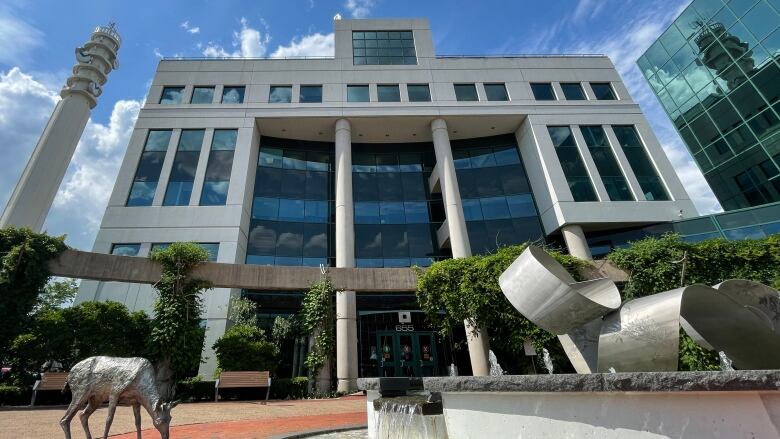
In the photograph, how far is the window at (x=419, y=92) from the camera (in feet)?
101

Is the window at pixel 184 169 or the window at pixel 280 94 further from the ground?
the window at pixel 280 94

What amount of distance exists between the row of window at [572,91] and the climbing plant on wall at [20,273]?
33544 millimetres

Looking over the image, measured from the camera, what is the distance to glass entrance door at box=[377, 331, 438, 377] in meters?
22.0

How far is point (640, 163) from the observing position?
2777 centimetres

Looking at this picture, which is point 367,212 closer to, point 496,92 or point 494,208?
Answer: point 494,208

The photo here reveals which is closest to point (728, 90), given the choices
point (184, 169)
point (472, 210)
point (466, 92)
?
point (466, 92)

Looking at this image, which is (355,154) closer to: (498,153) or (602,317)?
(498,153)

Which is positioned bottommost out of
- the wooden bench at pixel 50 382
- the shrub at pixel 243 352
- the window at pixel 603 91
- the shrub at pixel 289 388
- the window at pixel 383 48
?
the shrub at pixel 289 388

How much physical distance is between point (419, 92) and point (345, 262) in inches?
666

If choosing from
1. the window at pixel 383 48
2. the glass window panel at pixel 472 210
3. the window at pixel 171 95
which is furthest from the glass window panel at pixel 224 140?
the glass window panel at pixel 472 210

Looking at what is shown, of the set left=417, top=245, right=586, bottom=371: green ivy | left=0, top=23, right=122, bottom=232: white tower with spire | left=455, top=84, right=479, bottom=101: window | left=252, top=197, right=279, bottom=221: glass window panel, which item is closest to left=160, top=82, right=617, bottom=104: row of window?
left=455, top=84, right=479, bottom=101: window

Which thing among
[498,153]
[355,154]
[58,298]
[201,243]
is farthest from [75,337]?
[498,153]

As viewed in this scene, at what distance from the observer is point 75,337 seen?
46.9 feet

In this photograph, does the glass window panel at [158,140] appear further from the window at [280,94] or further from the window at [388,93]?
the window at [388,93]
